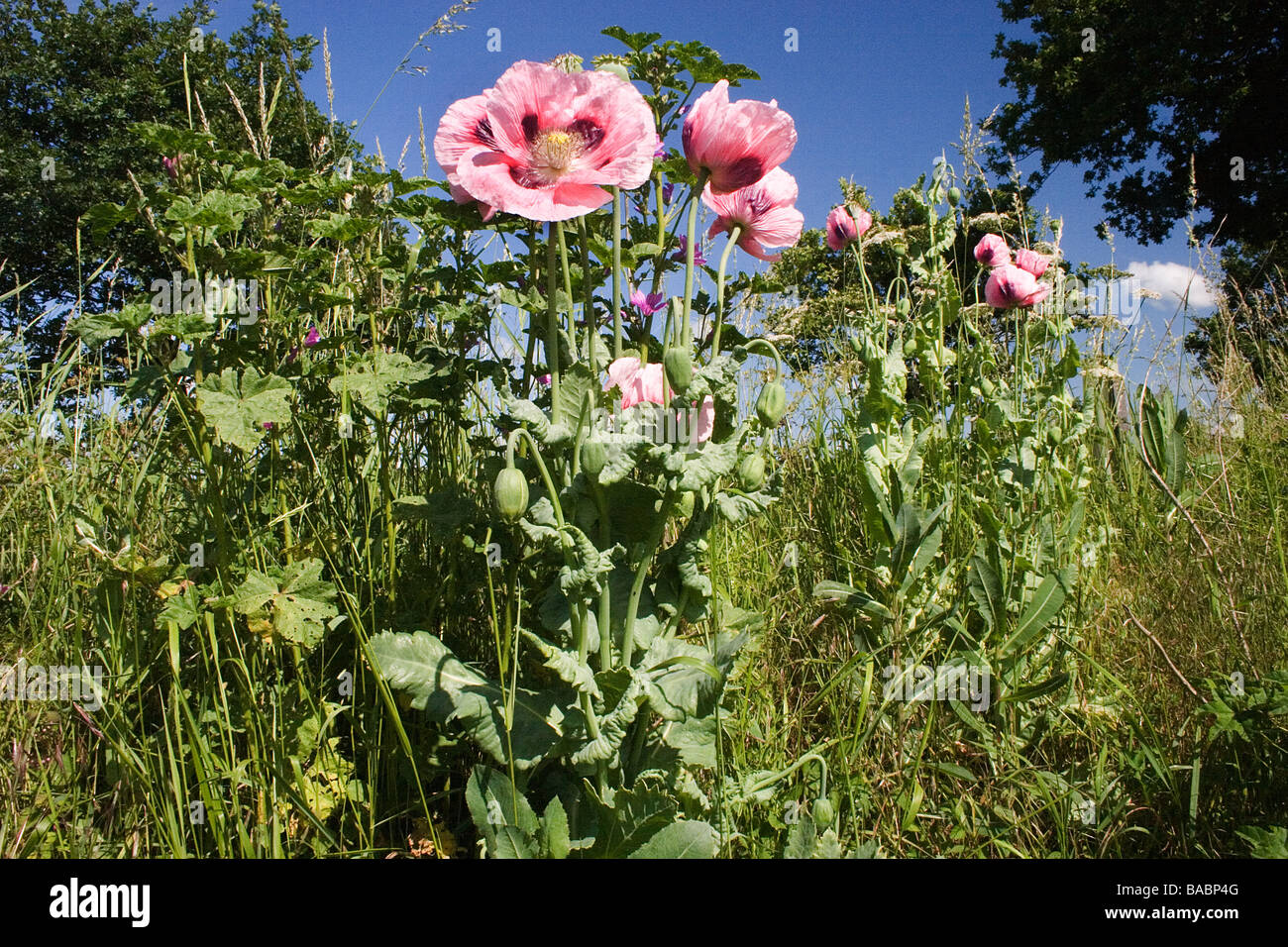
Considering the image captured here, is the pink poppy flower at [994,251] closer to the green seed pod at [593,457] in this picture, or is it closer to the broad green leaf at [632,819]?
the green seed pod at [593,457]

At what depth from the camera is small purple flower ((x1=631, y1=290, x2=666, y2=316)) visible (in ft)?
4.74

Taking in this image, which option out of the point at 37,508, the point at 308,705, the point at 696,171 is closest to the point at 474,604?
the point at 308,705

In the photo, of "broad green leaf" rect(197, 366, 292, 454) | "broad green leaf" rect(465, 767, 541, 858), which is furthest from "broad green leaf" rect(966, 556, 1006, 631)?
"broad green leaf" rect(197, 366, 292, 454)

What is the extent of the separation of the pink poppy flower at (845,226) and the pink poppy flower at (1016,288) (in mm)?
422

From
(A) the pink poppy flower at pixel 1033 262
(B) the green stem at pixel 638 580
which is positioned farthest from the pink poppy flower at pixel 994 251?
(B) the green stem at pixel 638 580

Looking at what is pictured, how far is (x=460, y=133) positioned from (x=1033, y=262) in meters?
1.85

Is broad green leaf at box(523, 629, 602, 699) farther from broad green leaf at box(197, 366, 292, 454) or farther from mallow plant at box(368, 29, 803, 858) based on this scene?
broad green leaf at box(197, 366, 292, 454)

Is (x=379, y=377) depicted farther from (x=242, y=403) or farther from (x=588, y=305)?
(x=588, y=305)

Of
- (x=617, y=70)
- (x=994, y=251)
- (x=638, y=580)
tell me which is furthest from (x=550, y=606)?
(x=994, y=251)

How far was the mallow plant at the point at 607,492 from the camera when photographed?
1.08 meters

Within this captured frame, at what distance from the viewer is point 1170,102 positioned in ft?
40.4
